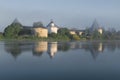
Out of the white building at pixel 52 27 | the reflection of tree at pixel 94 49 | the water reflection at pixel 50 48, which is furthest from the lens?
the white building at pixel 52 27

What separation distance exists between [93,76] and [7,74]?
3.20m

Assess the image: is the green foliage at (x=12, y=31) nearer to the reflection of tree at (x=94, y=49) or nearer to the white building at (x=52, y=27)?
the white building at (x=52, y=27)

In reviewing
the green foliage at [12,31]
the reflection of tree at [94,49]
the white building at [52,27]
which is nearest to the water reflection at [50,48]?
the reflection of tree at [94,49]

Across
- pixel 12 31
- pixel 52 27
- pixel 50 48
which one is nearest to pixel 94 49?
pixel 50 48

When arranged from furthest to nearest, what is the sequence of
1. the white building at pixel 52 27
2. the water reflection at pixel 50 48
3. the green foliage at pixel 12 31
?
the white building at pixel 52 27
the green foliage at pixel 12 31
the water reflection at pixel 50 48

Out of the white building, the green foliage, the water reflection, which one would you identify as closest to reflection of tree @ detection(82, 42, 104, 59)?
the water reflection

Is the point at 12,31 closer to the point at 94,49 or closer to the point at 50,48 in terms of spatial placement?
the point at 50,48

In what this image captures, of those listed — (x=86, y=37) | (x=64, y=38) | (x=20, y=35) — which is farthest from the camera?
(x=86, y=37)

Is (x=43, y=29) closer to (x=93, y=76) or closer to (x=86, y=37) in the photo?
(x=86, y=37)

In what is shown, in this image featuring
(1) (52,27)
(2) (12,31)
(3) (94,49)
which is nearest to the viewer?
(3) (94,49)

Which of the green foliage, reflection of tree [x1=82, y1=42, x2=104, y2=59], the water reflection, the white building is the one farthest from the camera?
the white building

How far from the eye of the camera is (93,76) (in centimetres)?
961

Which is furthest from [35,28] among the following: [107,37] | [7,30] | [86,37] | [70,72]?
[70,72]

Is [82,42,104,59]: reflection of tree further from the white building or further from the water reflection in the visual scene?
the white building
